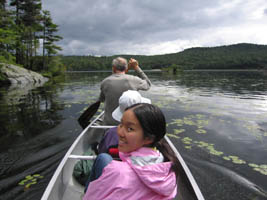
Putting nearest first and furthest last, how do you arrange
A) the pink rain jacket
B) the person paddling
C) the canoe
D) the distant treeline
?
the pink rain jacket
the canoe
the person paddling
the distant treeline

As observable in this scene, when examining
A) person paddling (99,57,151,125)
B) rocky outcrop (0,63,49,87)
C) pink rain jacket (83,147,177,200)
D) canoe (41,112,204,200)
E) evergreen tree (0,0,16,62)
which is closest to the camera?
pink rain jacket (83,147,177,200)

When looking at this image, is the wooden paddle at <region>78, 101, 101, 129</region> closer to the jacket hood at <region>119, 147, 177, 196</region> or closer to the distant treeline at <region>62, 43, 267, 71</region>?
the jacket hood at <region>119, 147, 177, 196</region>

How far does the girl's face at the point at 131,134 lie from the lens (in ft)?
4.24

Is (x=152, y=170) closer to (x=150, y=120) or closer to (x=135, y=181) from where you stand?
(x=135, y=181)

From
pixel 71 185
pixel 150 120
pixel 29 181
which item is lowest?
pixel 29 181

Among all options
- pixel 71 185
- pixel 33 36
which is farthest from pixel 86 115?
pixel 33 36

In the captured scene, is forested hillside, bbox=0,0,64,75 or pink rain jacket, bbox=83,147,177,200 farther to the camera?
forested hillside, bbox=0,0,64,75

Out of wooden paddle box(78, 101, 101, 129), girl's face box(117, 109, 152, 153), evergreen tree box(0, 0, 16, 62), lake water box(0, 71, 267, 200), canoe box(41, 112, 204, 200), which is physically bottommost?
lake water box(0, 71, 267, 200)

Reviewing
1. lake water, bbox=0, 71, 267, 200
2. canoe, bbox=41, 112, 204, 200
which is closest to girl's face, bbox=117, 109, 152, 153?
canoe, bbox=41, 112, 204, 200

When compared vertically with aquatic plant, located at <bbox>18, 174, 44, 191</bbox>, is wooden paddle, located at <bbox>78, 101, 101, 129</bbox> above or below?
above

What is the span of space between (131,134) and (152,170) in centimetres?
28

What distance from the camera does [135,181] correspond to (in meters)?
1.17

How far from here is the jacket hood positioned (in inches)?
46.0

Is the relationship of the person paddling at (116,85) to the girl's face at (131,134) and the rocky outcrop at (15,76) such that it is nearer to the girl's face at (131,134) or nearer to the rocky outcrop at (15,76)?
the girl's face at (131,134)
